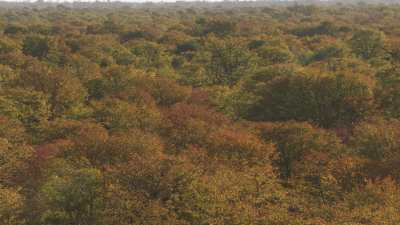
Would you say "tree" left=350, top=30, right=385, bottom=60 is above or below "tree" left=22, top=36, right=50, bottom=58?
above

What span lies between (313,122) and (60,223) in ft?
132

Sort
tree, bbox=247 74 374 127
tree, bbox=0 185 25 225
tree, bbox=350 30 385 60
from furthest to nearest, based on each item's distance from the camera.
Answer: tree, bbox=350 30 385 60 < tree, bbox=247 74 374 127 < tree, bbox=0 185 25 225

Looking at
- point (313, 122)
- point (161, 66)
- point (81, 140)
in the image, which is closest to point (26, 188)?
point (81, 140)

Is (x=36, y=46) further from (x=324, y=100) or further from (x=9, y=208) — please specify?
(x=9, y=208)

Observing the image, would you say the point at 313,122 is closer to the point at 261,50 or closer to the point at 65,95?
the point at 65,95

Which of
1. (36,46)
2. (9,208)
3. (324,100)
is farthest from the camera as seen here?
(36,46)

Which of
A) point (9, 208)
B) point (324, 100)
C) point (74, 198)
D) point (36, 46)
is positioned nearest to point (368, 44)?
point (324, 100)

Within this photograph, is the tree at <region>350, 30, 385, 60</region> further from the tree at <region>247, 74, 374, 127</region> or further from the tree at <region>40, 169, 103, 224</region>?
the tree at <region>40, 169, 103, 224</region>

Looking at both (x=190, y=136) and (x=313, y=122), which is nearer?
(x=190, y=136)

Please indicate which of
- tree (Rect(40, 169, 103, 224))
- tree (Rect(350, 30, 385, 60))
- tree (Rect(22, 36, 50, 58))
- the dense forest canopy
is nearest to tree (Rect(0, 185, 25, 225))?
the dense forest canopy

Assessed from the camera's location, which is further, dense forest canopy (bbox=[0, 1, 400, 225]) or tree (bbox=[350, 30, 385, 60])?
tree (bbox=[350, 30, 385, 60])

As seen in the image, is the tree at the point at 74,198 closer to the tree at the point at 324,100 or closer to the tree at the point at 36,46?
the tree at the point at 324,100

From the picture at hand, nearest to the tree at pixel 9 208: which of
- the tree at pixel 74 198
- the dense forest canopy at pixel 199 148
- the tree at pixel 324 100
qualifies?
the dense forest canopy at pixel 199 148

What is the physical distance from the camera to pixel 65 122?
5931cm
